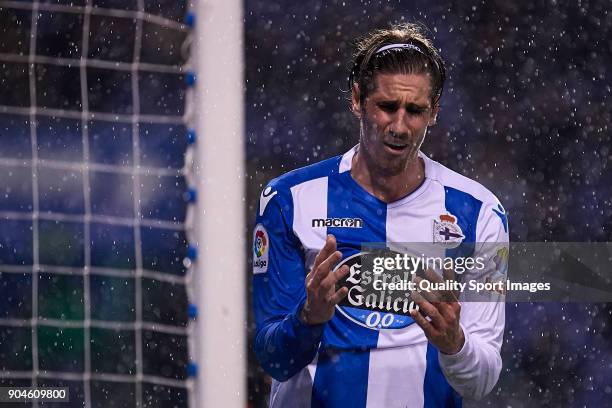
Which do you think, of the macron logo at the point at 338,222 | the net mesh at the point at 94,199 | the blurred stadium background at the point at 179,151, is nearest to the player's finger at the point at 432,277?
the macron logo at the point at 338,222

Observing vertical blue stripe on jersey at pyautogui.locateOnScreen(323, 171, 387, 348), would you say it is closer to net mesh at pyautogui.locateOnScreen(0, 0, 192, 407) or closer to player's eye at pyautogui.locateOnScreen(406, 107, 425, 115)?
player's eye at pyautogui.locateOnScreen(406, 107, 425, 115)

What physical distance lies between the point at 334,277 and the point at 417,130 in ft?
1.06

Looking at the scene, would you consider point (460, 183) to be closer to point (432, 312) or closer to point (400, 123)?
point (400, 123)

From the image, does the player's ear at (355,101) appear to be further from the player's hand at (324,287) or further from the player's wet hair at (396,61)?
the player's hand at (324,287)

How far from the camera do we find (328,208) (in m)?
1.53

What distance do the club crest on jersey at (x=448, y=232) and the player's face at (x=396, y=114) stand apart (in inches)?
4.8

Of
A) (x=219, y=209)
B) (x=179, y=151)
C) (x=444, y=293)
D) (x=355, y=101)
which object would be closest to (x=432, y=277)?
(x=444, y=293)

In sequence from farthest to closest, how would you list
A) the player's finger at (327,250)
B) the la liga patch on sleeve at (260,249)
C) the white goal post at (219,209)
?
the white goal post at (219,209) < the la liga patch on sleeve at (260,249) < the player's finger at (327,250)

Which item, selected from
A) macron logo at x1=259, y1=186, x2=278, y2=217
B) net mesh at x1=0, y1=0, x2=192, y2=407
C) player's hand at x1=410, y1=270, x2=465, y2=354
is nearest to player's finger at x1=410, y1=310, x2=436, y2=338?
player's hand at x1=410, y1=270, x2=465, y2=354

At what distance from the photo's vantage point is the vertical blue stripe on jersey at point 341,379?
147 centimetres

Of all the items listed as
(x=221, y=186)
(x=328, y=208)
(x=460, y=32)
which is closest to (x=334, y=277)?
(x=328, y=208)

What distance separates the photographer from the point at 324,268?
4.22ft

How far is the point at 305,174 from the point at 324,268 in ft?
1.02

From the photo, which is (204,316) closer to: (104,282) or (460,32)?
(104,282)
